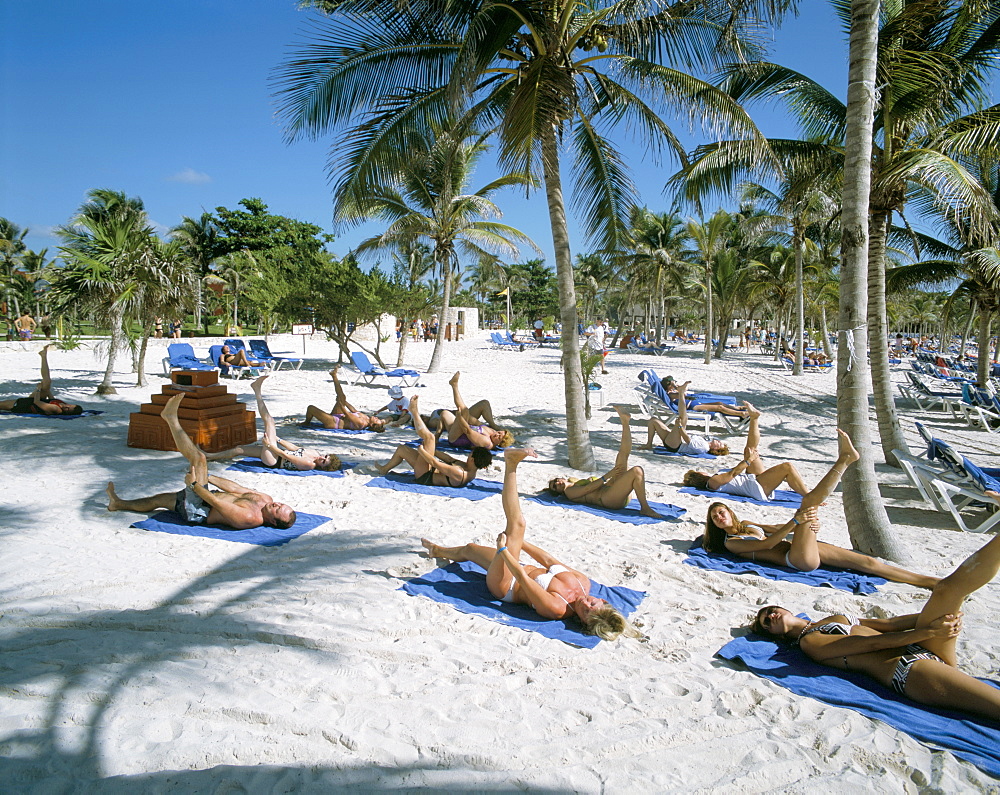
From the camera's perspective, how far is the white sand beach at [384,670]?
7.84ft

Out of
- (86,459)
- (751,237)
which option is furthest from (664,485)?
(751,237)

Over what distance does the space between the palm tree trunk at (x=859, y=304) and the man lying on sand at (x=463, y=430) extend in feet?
14.5

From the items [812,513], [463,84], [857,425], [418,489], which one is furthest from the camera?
[418,489]

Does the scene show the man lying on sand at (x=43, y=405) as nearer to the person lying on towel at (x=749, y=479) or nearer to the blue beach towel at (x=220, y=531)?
the blue beach towel at (x=220, y=531)

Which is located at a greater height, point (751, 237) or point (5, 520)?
point (751, 237)

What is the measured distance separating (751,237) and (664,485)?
1901 centimetres

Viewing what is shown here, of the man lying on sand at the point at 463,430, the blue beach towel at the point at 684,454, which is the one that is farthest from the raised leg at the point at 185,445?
the blue beach towel at the point at 684,454

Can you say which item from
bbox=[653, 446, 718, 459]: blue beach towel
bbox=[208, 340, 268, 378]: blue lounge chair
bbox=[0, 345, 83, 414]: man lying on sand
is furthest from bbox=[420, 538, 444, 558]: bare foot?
bbox=[208, 340, 268, 378]: blue lounge chair

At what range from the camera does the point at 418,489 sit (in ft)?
21.7

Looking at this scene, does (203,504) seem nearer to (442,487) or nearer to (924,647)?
(442,487)

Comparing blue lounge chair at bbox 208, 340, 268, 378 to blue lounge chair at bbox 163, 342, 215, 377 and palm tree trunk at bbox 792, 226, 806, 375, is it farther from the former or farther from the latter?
palm tree trunk at bbox 792, 226, 806, 375

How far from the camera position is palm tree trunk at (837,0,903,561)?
4824 millimetres

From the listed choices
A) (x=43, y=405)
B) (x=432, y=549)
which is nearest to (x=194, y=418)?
(x=43, y=405)

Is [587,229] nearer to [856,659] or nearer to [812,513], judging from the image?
[812,513]
